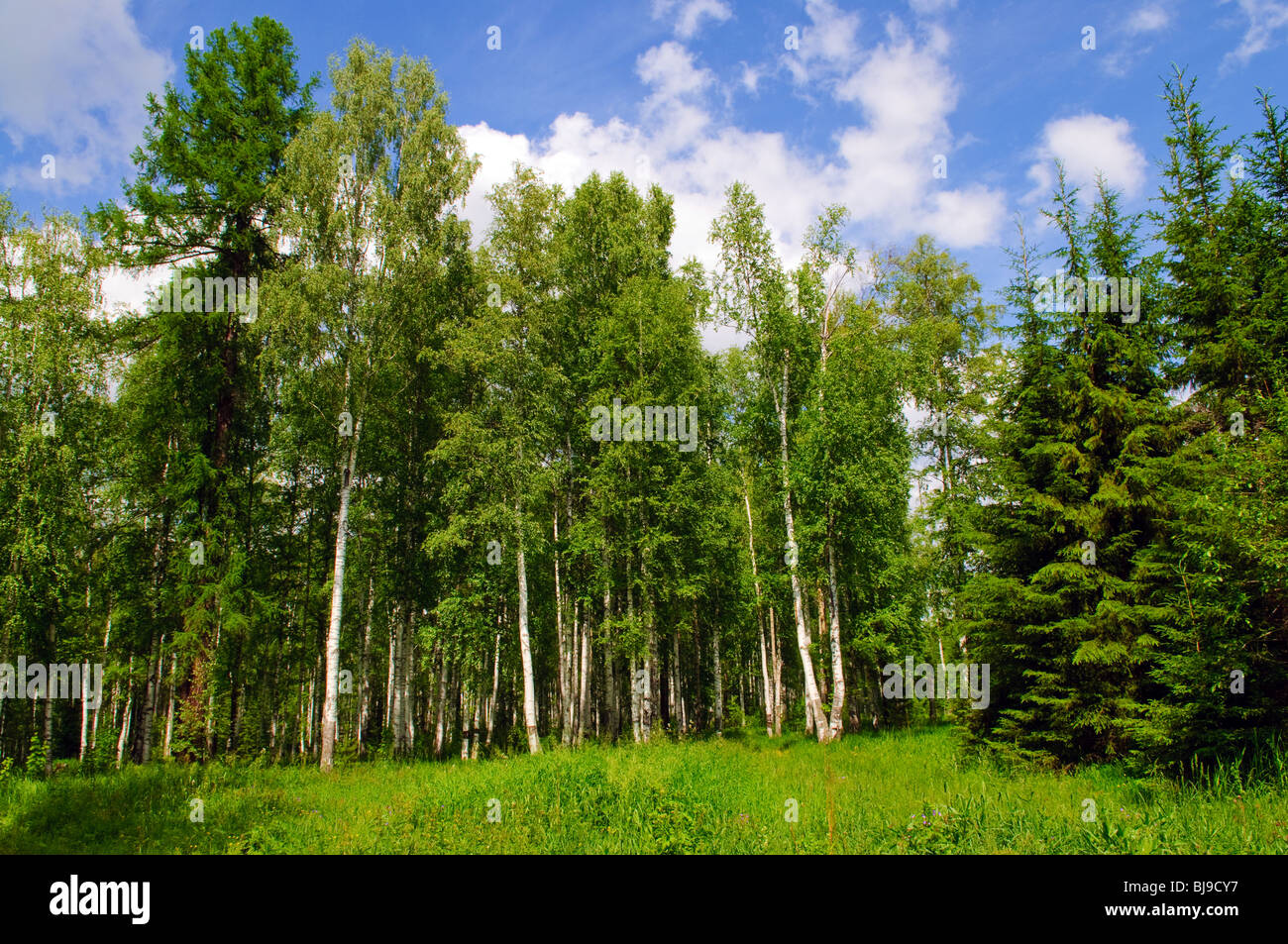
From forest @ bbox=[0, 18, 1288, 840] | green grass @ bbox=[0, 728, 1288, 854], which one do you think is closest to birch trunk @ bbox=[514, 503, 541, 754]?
forest @ bbox=[0, 18, 1288, 840]

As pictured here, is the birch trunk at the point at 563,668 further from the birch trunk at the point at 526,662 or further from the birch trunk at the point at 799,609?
the birch trunk at the point at 799,609

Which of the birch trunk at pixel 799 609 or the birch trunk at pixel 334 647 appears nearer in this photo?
the birch trunk at pixel 334 647

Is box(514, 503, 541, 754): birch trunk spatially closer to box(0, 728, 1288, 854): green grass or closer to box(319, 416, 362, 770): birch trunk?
box(0, 728, 1288, 854): green grass

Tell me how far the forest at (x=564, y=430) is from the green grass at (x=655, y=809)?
1878 mm

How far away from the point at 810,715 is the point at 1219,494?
12766 millimetres

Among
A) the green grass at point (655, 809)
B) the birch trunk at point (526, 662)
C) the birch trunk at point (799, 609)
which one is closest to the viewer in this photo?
the green grass at point (655, 809)

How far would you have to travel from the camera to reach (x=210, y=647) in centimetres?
1670

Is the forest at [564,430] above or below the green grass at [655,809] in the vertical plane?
above

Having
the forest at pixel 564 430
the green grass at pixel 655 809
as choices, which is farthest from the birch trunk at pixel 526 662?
the green grass at pixel 655 809

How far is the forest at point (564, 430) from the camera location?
36.3 feet

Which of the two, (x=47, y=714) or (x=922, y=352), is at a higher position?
(x=922, y=352)
